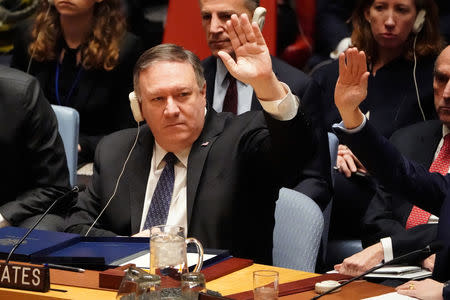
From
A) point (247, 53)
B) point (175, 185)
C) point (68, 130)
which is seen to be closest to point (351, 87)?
point (247, 53)

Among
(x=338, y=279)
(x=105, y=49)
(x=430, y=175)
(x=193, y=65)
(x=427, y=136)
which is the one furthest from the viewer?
(x=105, y=49)

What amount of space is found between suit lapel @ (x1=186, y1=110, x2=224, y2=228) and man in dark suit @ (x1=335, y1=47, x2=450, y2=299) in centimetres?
56

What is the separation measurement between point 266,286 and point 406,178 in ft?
2.51

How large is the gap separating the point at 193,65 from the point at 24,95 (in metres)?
0.87

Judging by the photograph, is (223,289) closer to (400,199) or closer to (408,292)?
(408,292)

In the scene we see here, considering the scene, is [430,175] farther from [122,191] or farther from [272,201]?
[122,191]

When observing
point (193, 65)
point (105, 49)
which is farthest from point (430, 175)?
point (105, 49)

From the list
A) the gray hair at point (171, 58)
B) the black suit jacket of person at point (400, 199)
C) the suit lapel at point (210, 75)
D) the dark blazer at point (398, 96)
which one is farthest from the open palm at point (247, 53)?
the dark blazer at point (398, 96)

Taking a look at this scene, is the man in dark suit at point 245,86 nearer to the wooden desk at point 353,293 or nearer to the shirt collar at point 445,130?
the shirt collar at point 445,130

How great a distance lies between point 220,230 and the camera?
3.10 m

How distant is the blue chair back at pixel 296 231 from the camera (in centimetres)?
302

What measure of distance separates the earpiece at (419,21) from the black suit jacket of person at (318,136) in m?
0.67

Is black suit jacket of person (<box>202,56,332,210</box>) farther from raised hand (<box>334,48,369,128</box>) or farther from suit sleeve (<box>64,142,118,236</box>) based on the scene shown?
raised hand (<box>334,48,369,128</box>)

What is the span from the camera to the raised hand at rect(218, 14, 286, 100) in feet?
9.19
